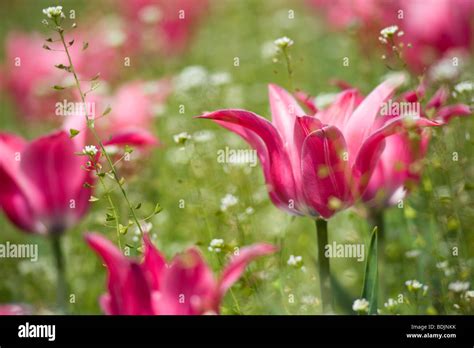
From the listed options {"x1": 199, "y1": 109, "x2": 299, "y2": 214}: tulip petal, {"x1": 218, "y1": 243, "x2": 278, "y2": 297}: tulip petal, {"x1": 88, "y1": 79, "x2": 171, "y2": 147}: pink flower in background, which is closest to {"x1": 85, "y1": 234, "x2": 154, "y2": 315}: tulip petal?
{"x1": 218, "y1": 243, "x2": 278, "y2": 297}: tulip petal

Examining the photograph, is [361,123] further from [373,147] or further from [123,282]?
[123,282]

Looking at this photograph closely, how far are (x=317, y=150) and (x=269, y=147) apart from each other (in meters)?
0.07

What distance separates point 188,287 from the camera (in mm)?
1203

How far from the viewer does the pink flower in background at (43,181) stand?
1.49 m

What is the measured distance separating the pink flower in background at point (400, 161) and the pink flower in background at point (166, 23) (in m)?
1.17

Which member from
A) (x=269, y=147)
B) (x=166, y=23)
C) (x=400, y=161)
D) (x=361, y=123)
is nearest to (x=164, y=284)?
(x=269, y=147)

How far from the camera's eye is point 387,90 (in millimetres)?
1351

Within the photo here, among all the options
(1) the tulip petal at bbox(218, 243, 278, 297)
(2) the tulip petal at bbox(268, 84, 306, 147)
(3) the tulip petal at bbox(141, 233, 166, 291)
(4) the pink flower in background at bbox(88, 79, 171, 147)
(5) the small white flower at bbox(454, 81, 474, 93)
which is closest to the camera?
(1) the tulip petal at bbox(218, 243, 278, 297)

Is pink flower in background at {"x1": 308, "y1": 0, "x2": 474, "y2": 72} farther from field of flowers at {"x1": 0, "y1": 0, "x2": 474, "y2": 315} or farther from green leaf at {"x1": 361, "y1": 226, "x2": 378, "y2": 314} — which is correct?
green leaf at {"x1": 361, "y1": 226, "x2": 378, "y2": 314}

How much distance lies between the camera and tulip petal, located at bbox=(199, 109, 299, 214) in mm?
1299

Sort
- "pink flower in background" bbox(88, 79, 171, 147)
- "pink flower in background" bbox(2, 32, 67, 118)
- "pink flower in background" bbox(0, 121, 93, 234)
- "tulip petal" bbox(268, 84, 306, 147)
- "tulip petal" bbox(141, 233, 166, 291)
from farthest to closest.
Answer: "pink flower in background" bbox(2, 32, 67, 118)
"pink flower in background" bbox(88, 79, 171, 147)
"pink flower in background" bbox(0, 121, 93, 234)
"tulip petal" bbox(268, 84, 306, 147)
"tulip petal" bbox(141, 233, 166, 291)

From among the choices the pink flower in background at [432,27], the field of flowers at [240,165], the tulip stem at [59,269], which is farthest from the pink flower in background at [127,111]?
the pink flower in background at [432,27]
